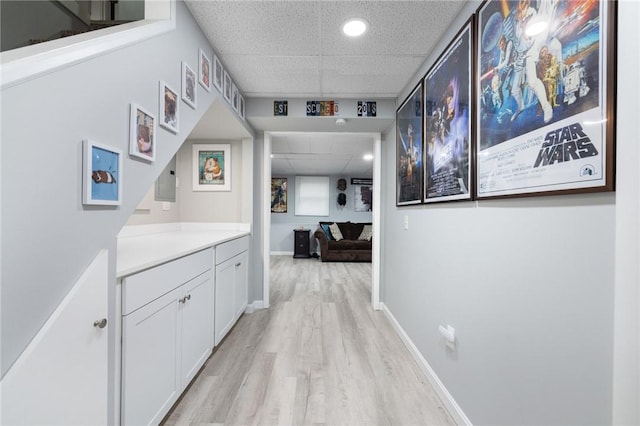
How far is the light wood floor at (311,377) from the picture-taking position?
1.43 metres

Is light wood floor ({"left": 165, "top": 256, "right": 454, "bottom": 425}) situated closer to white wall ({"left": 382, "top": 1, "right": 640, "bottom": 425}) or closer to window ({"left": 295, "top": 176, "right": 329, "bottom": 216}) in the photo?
white wall ({"left": 382, "top": 1, "right": 640, "bottom": 425})

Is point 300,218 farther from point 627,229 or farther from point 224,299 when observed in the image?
point 627,229

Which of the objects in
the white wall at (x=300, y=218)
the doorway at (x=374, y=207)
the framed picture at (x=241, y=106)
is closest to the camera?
the framed picture at (x=241, y=106)

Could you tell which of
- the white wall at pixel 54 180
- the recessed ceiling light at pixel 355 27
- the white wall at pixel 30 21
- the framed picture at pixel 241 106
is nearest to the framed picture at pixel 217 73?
the framed picture at pixel 241 106

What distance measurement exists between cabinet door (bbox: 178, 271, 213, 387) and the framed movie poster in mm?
1651

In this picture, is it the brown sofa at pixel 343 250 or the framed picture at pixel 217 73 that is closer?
the framed picture at pixel 217 73

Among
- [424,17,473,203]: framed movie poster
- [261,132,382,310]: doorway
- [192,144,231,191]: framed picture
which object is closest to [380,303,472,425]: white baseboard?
[261,132,382,310]: doorway

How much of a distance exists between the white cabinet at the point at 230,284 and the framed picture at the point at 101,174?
1.07 metres

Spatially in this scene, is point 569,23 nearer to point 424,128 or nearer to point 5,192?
point 424,128

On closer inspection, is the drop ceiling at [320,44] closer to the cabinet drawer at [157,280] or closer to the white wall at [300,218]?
the cabinet drawer at [157,280]

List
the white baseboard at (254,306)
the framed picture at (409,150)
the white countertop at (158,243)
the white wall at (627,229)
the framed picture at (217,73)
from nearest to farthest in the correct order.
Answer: the white wall at (627,229), the white countertop at (158,243), the framed picture at (217,73), the framed picture at (409,150), the white baseboard at (254,306)

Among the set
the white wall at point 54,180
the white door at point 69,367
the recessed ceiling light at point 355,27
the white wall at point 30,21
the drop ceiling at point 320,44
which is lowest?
the white door at point 69,367

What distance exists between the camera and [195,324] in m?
1.66

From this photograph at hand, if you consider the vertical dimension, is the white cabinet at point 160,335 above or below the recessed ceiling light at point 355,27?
below
